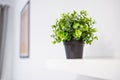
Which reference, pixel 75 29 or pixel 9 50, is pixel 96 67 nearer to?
pixel 75 29

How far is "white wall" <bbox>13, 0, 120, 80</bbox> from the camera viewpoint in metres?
1.00

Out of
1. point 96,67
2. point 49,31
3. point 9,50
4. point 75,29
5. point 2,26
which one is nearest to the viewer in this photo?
point 96,67

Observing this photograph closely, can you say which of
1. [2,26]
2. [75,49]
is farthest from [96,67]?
[2,26]

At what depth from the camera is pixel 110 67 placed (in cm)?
63

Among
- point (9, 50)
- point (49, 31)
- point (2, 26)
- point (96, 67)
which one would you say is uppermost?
point (2, 26)

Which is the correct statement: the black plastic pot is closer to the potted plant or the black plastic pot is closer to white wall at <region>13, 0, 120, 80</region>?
the potted plant

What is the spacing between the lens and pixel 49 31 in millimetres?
1777

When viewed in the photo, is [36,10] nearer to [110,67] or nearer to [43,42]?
[43,42]

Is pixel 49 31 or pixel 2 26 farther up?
pixel 2 26

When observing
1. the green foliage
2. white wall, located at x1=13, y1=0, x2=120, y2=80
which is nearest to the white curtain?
white wall, located at x1=13, y1=0, x2=120, y2=80

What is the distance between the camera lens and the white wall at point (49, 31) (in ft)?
3.26

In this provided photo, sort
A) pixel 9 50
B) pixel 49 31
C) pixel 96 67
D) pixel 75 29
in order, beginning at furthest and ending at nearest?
pixel 9 50, pixel 49 31, pixel 75 29, pixel 96 67

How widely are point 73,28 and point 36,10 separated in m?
1.30

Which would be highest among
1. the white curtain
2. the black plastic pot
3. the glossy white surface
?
the white curtain
